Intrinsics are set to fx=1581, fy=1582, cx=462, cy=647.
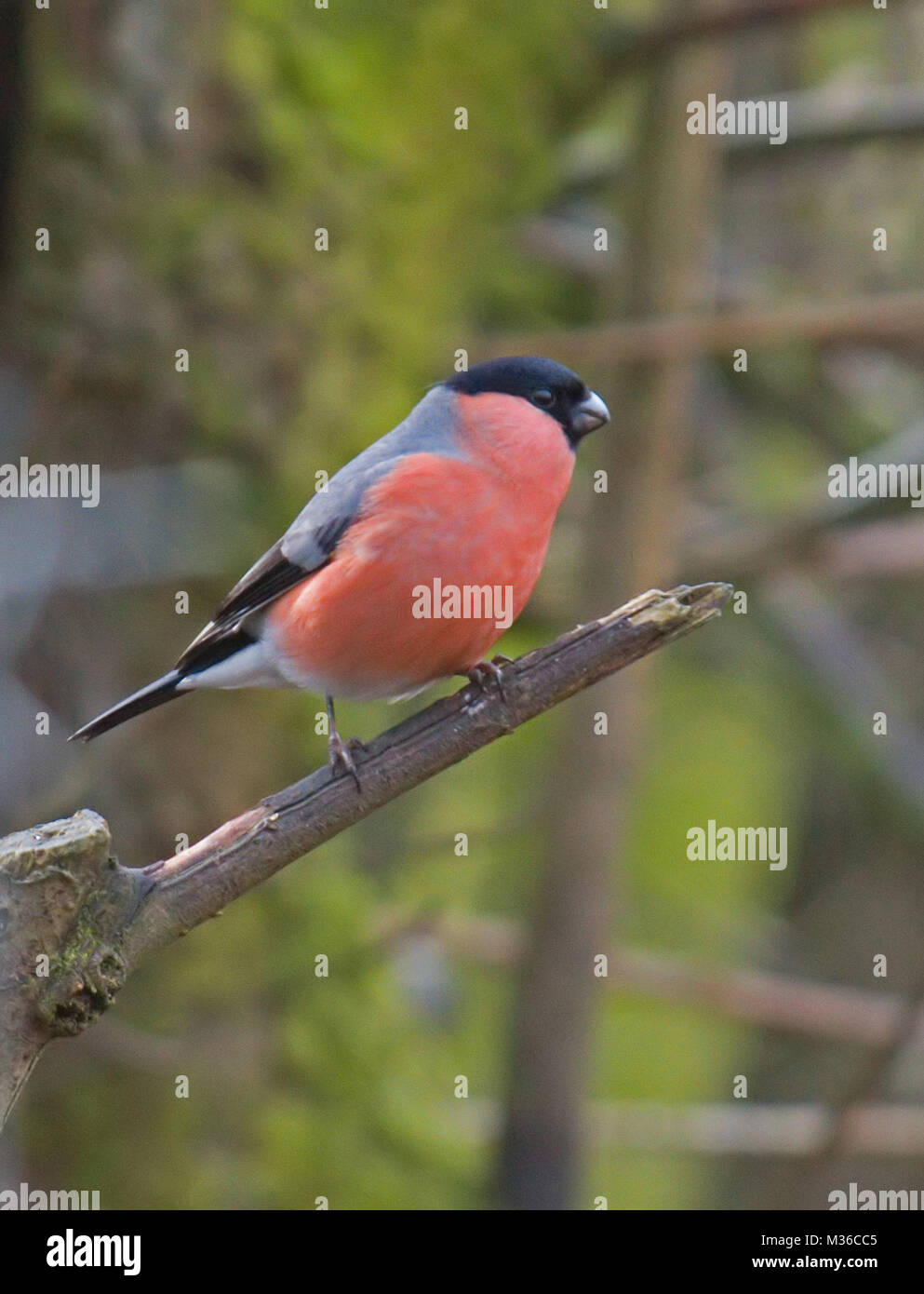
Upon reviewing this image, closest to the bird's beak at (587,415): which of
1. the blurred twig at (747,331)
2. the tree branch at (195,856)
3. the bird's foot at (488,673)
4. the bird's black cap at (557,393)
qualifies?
the bird's black cap at (557,393)

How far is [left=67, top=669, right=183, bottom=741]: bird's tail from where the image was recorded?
5.23 meters

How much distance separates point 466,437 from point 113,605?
2887 millimetres

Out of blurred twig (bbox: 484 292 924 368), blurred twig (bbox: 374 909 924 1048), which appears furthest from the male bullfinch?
blurred twig (bbox: 374 909 924 1048)

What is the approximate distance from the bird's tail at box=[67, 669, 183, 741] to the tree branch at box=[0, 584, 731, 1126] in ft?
4.27

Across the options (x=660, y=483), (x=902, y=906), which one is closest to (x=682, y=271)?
(x=660, y=483)

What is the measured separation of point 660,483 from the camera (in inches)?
325

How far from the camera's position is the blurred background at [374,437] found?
7.30 metres

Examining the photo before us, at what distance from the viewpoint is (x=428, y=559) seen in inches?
193

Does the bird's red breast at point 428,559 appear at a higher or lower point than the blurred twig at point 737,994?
higher

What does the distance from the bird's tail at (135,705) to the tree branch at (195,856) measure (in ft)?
4.27

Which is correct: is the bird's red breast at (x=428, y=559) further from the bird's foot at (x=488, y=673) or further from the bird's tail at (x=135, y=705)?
the bird's tail at (x=135, y=705)

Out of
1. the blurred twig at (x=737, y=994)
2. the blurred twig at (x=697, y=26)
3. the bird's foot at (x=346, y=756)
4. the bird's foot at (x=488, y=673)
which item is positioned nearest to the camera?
the bird's foot at (x=346, y=756)

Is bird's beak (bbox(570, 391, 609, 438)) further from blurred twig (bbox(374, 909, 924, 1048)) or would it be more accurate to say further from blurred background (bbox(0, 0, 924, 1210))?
blurred twig (bbox(374, 909, 924, 1048))

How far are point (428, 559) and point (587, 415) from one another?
807mm
